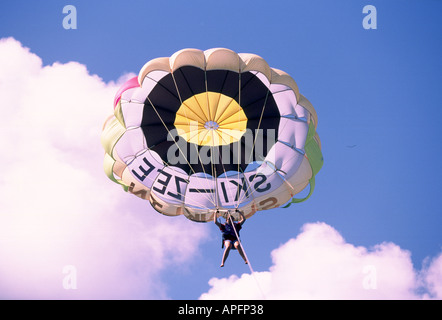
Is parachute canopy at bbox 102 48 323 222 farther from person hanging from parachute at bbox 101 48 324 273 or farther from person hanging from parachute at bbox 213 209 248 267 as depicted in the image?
person hanging from parachute at bbox 213 209 248 267

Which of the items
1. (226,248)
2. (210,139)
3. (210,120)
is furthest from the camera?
(210,139)

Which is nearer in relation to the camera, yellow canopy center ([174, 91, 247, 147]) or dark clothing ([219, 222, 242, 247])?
dark clothing ([219, 222, 242, 247])

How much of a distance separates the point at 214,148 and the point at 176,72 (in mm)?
2498

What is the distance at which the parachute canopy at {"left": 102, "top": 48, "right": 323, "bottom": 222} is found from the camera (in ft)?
48.2

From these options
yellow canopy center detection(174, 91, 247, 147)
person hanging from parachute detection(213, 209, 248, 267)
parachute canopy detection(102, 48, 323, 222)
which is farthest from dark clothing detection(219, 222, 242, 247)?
yellow canopy center detection(174, 91, 247, 147)

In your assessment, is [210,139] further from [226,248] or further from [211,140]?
[226,248]

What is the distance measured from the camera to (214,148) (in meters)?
15.9

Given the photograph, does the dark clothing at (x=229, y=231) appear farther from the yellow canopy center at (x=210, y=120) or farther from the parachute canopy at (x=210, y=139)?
the yellow canopy center at (x=210, y=120)

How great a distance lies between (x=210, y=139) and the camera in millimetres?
15906

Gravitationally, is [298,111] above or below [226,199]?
above

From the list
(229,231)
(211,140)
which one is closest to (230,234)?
(229,231)

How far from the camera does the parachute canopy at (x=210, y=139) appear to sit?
14680mm
